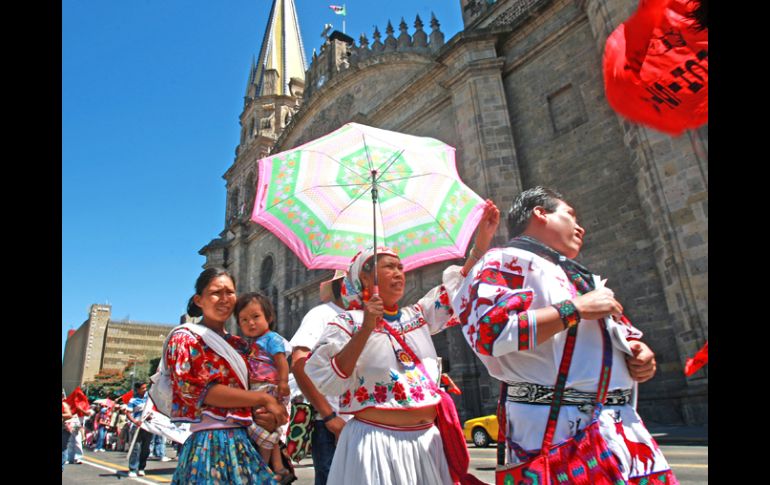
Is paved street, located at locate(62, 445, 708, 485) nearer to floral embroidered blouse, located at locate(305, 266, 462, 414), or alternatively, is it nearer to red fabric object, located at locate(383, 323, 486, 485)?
red fabric object, located at locate(383, 323, 486, 485)

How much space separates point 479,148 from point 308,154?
397 inches

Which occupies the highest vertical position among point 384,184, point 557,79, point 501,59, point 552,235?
point 501,59

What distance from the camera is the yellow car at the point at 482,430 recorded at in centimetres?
971

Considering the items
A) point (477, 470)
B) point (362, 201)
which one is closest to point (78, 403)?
point (477, 470)

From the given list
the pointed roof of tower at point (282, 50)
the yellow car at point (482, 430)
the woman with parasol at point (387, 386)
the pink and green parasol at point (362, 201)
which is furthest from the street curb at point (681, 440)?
the pointed roof of tower at point (282, 50)

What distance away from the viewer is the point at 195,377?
90.9 inches

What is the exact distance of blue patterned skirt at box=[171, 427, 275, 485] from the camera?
2254 millimetres

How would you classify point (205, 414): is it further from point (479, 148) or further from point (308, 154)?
point (479, 148)

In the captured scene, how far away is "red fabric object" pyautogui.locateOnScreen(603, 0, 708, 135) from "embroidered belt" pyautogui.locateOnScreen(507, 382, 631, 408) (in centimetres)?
121

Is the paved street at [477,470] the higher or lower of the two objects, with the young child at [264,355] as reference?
lower

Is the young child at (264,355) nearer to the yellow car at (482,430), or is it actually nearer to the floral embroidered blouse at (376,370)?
the floral embroidered blouse at (376,370)

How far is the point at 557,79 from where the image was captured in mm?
12258

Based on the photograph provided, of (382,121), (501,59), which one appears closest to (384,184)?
(501,59)

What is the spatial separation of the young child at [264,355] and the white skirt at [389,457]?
572mm
